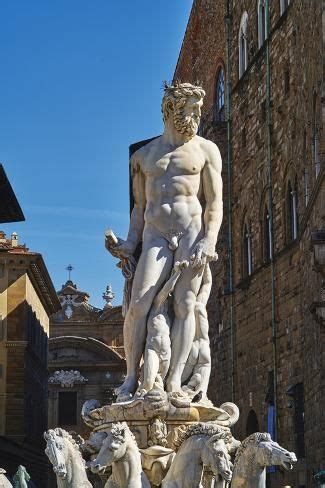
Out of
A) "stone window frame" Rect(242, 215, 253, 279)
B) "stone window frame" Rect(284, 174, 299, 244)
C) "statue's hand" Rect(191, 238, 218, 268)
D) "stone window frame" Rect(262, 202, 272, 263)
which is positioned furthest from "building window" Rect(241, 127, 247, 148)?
"statue's hand" Rect(191, 238, 218, 268)

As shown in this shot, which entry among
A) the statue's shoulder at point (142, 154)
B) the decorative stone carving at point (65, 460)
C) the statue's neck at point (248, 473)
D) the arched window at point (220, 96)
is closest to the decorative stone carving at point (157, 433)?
the decorative stone carving at point (65, 460)

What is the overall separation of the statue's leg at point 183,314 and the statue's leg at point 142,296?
0.50 feet

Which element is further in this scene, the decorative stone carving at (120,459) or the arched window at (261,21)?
the arched window at (261,21)

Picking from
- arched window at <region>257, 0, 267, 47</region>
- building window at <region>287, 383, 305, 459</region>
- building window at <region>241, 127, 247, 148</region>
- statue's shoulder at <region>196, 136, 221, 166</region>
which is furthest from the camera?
building window at <region>241, 127, 247, 148</region>

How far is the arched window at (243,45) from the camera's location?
36.8m

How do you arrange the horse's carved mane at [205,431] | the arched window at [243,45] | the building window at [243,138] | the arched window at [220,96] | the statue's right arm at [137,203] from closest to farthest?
1. the horse's carved mane at [205,431]
2. the statue's right arm at [137,203]
3. the building window at [243,138]
4. the arched window at [243,45]
5. the arched window at [220,96]

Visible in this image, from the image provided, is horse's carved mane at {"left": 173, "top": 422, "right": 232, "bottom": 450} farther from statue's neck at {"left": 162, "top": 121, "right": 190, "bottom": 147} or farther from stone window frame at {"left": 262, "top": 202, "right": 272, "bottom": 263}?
stone window frame at {"left": 262, "top": 202, "right": 272, "bottom": 263}

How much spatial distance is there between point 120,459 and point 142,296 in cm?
206

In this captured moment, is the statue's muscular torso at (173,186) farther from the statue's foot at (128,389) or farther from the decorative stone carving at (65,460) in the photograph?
the decorative stone carving at (65,460)

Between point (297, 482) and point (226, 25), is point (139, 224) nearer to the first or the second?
point (297, 482)

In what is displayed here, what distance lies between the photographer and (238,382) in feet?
119

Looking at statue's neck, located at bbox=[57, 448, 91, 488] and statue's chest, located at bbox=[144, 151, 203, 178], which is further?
statue's chest, located at bbox=[144, 151, 203, 178]

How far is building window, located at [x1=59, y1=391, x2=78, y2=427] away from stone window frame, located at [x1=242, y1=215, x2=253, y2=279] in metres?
43.7

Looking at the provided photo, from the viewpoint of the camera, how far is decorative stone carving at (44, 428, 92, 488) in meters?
9.67
